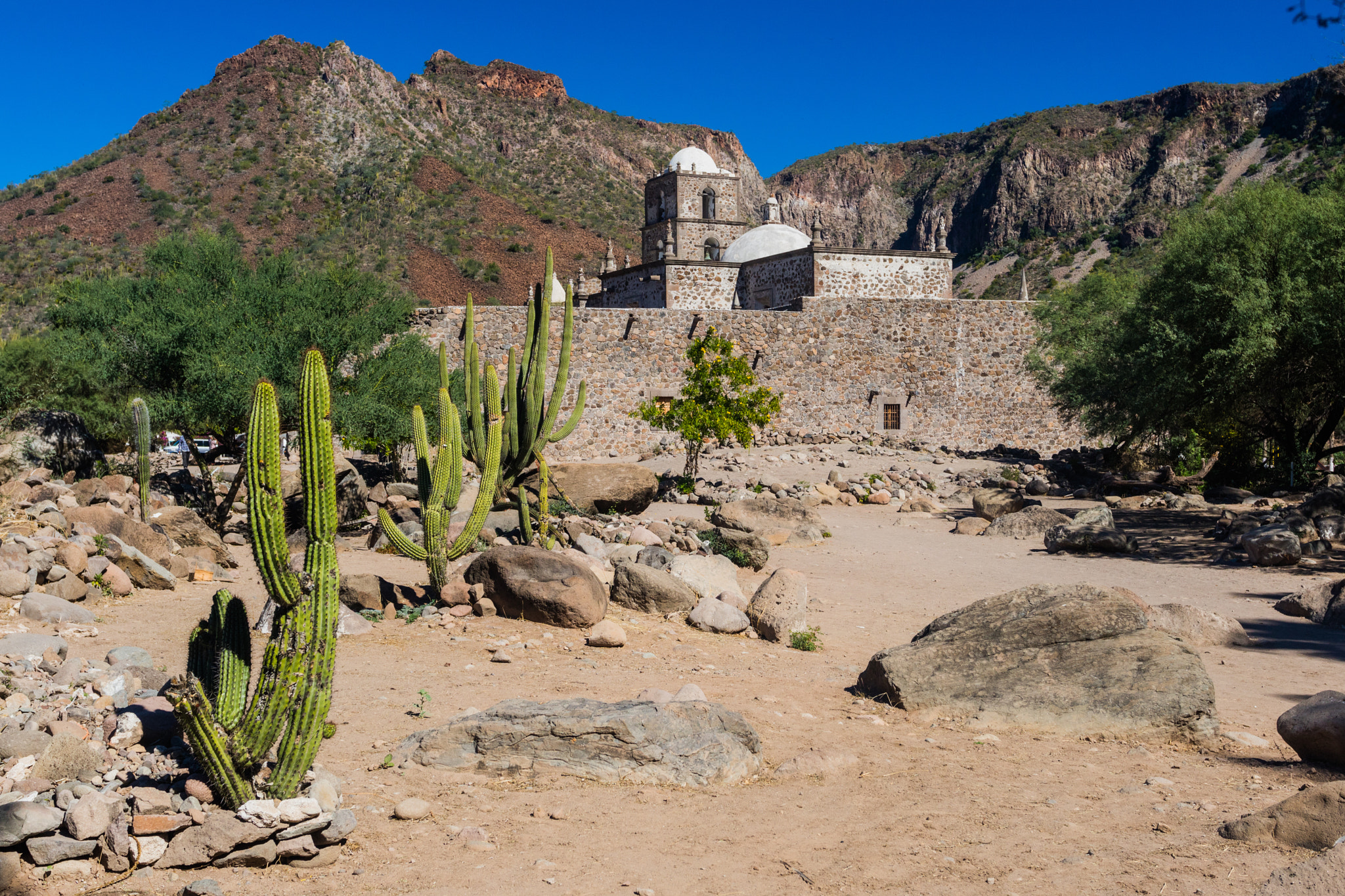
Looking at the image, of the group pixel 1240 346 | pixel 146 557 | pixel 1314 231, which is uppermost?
pixel 1314 231

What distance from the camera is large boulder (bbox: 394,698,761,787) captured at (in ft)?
17.2

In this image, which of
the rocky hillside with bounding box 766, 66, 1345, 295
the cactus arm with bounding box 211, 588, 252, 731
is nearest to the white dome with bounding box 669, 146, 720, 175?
the cactus arm with bounding box 211, 588, 252, 731

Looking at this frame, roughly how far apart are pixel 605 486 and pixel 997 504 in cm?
763

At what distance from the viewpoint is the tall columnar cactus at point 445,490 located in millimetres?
9070

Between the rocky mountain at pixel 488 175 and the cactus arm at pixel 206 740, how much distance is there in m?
34.9

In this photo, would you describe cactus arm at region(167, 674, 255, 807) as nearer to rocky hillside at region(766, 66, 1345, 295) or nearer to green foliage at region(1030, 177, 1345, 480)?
green foliage at region(1030, 177, 1345, 480)

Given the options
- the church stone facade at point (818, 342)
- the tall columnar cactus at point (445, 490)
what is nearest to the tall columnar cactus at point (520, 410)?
the tall columnar cactus at point (445, 490)

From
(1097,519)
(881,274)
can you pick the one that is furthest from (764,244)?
(1097,519)

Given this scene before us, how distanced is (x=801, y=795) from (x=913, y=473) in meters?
18.0

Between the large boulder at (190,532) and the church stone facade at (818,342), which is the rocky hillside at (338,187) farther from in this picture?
the large boulder at (190,532)

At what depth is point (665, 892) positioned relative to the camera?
13.3 feet

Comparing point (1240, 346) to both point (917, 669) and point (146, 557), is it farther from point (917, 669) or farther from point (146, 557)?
point (146, 557)

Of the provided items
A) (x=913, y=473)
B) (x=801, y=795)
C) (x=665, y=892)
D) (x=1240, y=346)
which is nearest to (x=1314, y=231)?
(x=1240, y=346)

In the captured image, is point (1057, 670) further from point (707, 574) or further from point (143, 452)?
point (143, 452)
